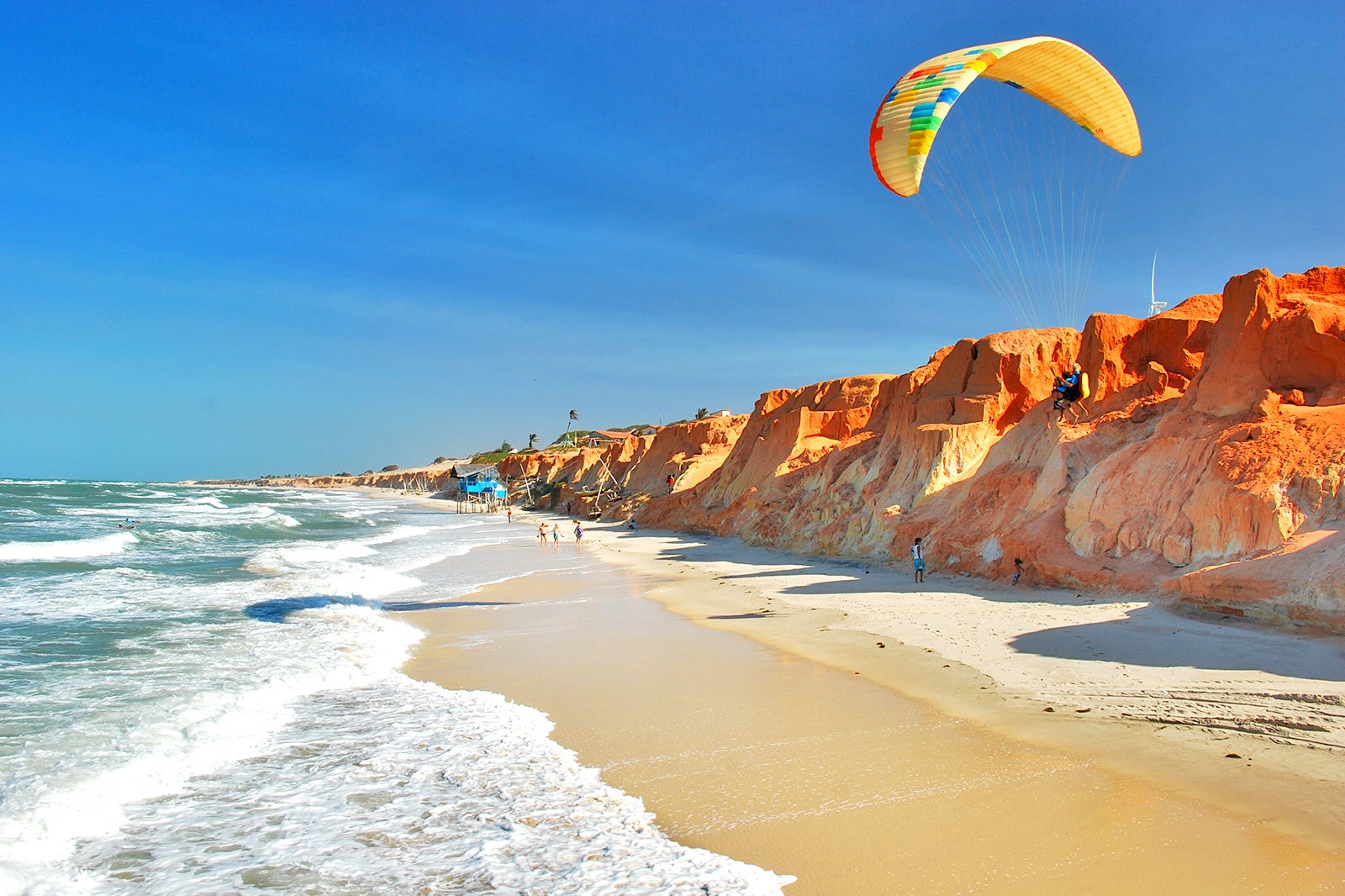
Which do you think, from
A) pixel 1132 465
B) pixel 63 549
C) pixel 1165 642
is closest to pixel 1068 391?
pixel 1132 465

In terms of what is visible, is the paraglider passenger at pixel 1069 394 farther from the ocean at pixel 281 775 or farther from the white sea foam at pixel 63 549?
the white sea foam at pixel 63 549

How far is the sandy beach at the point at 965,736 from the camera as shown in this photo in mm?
4578

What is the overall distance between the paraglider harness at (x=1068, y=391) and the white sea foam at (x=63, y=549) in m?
26.6

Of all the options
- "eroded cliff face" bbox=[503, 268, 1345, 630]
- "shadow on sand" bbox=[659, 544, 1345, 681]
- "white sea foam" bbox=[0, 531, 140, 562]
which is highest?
"eroded cliff face" bbox=[503, 268, 1345, 630]

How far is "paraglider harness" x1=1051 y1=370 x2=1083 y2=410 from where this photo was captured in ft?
53.2

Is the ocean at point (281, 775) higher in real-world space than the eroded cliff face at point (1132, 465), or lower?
lower

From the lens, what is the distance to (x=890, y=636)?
1106cm

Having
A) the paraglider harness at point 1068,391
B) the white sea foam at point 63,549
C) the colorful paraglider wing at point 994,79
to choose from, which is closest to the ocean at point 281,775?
the colorful paraglider wing at point 994,79

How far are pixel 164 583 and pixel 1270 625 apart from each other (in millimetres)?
20453

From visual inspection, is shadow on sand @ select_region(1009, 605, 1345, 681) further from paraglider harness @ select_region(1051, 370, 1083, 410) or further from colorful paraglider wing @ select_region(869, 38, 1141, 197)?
colorful paraglider wing @ select_region(869, 38, 1141, 197)

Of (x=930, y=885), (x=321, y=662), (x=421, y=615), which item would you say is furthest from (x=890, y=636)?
(x=421, y=615)

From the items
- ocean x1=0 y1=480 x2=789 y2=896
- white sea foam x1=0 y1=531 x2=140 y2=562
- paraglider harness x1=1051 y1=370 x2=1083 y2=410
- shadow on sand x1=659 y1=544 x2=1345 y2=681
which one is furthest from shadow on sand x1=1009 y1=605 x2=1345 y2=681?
white sea foam x1=0 y1=531 x2=140 y2=562

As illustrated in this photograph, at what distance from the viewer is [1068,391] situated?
648 inches

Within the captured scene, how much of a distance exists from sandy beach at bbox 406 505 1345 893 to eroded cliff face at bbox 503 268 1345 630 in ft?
3.46
